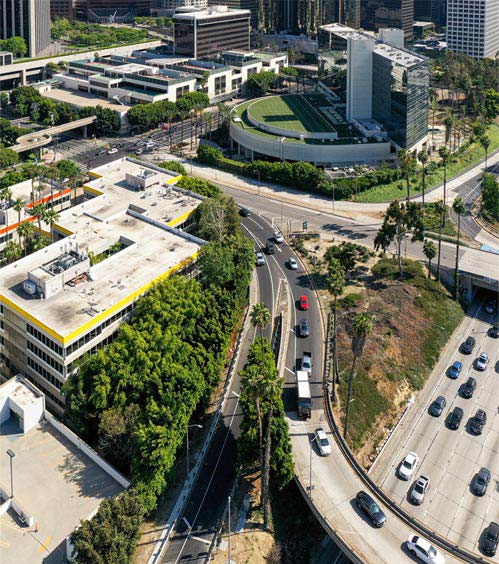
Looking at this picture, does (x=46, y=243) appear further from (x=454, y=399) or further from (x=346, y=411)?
(x=454, y=399)

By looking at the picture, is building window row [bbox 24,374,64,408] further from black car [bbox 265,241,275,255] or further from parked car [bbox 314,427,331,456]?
black car [bbox 265,241,275,255]

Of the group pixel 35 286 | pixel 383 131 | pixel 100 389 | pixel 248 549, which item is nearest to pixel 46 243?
pixel 35 286

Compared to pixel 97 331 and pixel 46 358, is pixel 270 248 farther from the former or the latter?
pixel 46 358

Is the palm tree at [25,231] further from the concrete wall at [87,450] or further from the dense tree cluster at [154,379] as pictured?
the concrete wall at [87,450]

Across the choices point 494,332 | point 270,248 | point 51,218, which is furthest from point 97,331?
point 494,332

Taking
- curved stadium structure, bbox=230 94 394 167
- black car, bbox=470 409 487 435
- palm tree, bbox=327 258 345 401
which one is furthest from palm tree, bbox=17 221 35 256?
black car, bbox=470 409 487 435
